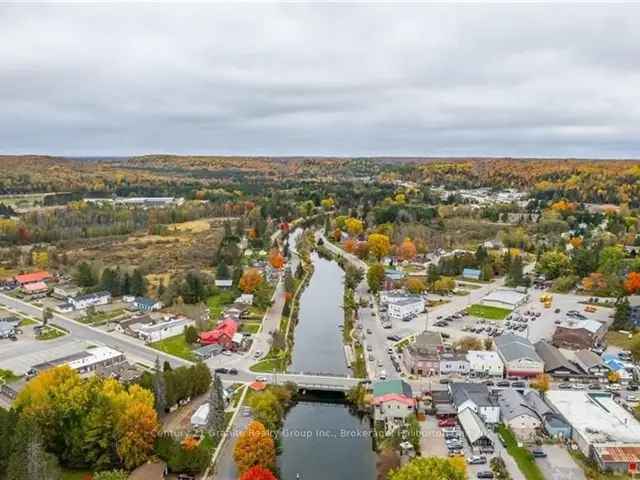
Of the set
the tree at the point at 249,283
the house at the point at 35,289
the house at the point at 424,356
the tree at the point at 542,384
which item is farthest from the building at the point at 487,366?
the house at the point at 35,289

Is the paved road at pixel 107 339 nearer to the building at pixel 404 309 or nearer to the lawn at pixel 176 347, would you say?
the lawn at pixel 176 347

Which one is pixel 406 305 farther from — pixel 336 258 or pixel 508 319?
pixel 336 258

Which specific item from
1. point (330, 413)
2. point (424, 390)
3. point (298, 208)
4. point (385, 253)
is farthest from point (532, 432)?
point (298, 208)

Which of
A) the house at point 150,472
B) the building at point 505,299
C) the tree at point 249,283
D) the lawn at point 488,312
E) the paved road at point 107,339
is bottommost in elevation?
the house at point 150,472

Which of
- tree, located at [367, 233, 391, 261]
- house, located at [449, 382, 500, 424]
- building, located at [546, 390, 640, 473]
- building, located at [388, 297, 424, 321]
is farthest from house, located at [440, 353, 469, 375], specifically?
tree, located at [367, 233, 391, 261]

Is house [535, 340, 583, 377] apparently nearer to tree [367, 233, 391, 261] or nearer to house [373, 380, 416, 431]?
house [373, 380, 416, 431]
